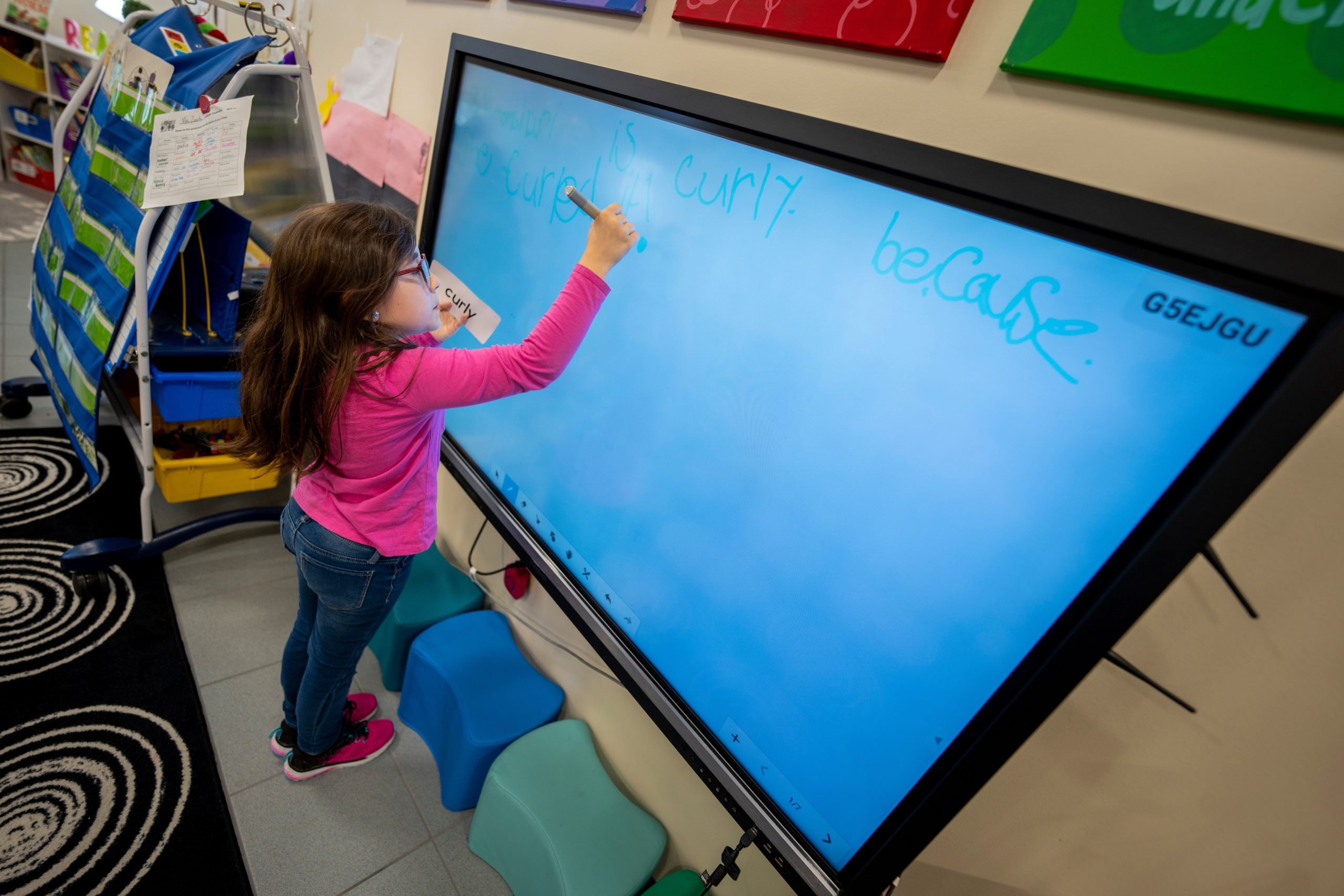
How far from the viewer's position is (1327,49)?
1.49 ft

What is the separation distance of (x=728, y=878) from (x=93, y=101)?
252 centimetres

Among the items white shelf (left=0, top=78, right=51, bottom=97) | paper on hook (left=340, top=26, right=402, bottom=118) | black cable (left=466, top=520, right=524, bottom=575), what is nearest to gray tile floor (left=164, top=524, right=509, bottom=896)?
black cable (left=466, top=520, right=524, bottom=575)

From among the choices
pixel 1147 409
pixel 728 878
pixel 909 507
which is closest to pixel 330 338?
pixel 909 507

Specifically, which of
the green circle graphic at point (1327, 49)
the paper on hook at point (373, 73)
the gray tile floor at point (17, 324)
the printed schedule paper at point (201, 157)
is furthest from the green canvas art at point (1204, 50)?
the gray tile floor at point (17, 324)

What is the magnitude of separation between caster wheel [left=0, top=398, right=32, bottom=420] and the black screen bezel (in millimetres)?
2417

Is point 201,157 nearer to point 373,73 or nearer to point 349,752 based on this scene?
point 373,73

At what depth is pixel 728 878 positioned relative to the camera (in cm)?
106

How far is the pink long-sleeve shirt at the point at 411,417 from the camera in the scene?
783mm

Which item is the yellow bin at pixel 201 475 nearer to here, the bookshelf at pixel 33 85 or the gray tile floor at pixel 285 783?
the gray tile floor at pixel 285 783

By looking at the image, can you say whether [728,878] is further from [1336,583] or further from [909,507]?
[1336,583]

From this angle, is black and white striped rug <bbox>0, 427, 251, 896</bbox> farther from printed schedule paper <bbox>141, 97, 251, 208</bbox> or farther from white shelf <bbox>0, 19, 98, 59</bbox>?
white shelf <bbox>0, 19, 98, 59</bbox>

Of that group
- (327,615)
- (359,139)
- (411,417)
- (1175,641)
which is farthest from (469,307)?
(1175,641)

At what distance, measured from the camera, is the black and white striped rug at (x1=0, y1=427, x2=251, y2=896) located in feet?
3.51

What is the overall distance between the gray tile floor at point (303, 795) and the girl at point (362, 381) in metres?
A: 0.39
